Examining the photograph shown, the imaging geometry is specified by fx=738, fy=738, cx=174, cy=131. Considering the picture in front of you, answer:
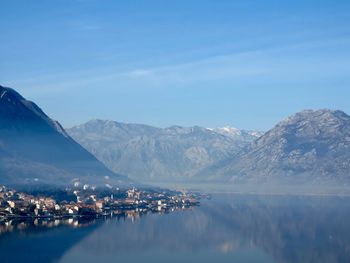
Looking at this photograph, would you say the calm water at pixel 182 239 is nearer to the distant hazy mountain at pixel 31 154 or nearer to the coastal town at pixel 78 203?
the coastal town at pixel 78 203

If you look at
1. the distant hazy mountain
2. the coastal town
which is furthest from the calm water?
the distant hazy mountain

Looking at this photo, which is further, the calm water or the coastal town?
the coastal town

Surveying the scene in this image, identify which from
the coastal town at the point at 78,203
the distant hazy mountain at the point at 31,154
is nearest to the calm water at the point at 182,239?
the coastal town at the point at 78,203

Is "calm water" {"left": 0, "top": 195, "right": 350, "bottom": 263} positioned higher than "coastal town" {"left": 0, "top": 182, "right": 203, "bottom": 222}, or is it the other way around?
"coastal town" {"left": 0, "top": 182, "right": 203, "bottom": 222}

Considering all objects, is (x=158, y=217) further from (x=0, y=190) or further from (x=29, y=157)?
(x=29, y=157)

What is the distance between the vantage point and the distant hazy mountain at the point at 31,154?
146 metres

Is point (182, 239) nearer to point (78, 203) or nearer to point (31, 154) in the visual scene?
point (78, 203)

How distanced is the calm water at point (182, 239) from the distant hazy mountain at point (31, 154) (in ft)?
199

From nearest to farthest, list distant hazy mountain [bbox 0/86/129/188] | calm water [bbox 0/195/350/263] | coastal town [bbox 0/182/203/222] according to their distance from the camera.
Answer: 1. calm water [bbox 0/195/350/263]
2. coastal town [bbox 0/182/203/222]
3. distant hazy mountain [bbox 0/86/129/188]

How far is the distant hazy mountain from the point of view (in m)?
146

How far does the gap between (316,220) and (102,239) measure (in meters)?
31.9

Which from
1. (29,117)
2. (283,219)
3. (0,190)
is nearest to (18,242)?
(283,219)

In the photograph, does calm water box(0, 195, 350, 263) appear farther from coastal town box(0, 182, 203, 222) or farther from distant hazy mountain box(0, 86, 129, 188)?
distant hazy mountain box(0, 86, 129, 188)

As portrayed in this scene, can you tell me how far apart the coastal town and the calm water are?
6983 millimetres
